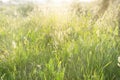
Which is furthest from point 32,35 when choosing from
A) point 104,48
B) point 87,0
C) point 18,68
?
point 87,0

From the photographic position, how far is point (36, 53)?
2695 millimetres

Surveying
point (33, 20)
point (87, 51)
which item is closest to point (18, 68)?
point (87, 51)

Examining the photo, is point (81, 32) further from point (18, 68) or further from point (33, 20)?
point (33, 20)

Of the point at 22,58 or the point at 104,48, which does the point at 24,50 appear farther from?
the point at 104,48

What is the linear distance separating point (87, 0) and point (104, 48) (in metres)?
3.59

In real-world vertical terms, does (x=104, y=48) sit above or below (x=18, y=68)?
above

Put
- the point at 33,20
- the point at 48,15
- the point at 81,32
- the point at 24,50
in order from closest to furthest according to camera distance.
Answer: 1. the point at 24,50
2. the point at 81,32
3. the point at 48,15
4. the point at 33,20

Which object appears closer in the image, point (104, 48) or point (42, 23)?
point (104, 48)

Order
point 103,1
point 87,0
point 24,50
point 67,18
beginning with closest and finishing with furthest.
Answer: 1. point 24,50
2. point 67,18
3. point 103,1
4. point 87,0

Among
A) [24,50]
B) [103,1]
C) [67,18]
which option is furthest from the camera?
[103,1]

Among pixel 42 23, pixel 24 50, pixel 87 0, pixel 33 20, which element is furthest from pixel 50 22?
pixel 87 0

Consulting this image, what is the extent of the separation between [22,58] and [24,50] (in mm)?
132

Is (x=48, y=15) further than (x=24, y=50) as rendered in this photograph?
Yes

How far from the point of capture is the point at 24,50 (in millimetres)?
2746
